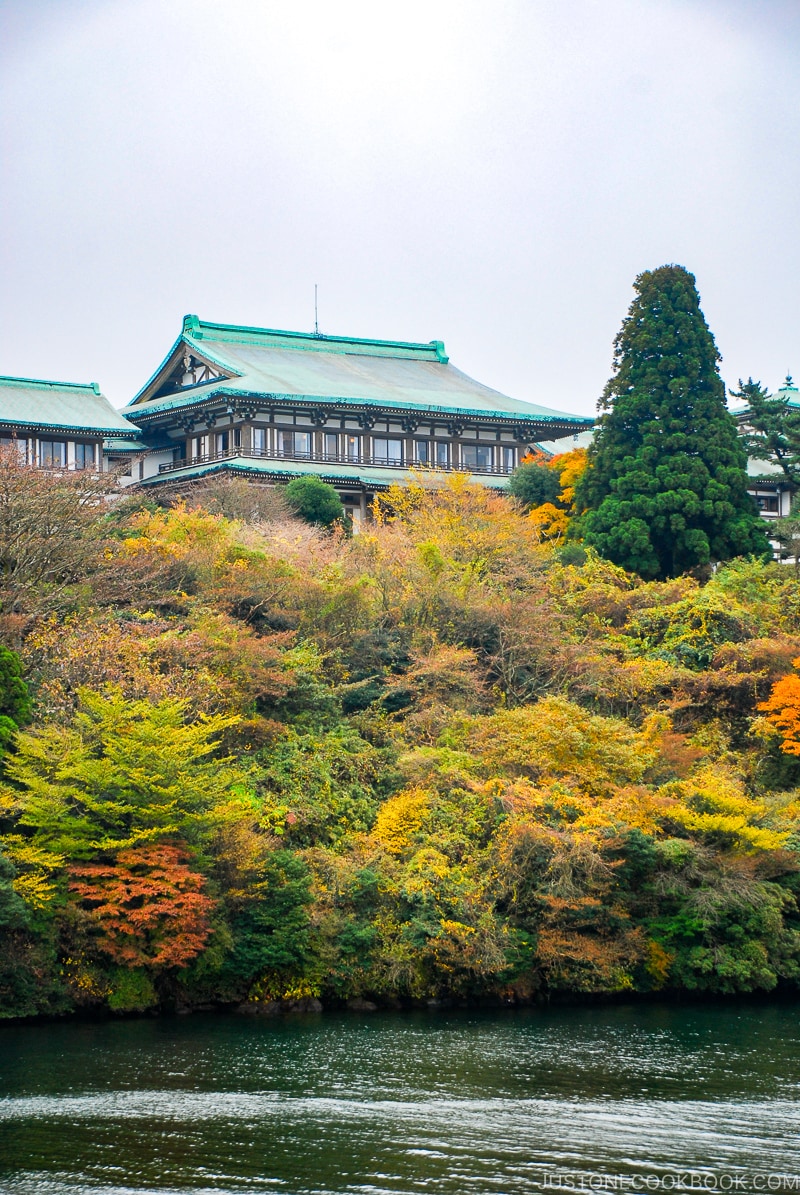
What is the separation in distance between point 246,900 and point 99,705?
14.5 ft

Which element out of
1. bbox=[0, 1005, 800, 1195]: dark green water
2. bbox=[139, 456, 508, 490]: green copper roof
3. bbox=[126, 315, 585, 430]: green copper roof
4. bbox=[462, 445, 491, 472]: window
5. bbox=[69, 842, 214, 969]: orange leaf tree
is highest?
bbox=[126, 315, 585, 430]: green copper roof

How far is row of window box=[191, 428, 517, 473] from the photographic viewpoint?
48.7 metres

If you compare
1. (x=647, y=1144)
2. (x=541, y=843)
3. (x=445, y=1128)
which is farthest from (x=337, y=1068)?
(x=541, y=843)

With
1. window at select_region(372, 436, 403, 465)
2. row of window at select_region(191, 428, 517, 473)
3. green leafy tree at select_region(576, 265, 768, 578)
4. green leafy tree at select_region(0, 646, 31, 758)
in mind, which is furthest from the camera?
window at select_region(372, 436, 403, 465)

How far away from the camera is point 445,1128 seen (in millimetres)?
18016

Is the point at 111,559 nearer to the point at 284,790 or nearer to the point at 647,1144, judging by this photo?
the point at 284,790

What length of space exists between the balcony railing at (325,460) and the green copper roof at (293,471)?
8.7 inches

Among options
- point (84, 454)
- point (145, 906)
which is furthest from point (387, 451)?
point (145, 906)

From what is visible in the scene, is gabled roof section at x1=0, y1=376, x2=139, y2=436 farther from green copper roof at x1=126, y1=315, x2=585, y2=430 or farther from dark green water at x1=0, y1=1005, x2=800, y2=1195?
dark green water at x1=0, y1=1005, x2=800, y2=1195

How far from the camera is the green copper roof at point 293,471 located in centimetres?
4650

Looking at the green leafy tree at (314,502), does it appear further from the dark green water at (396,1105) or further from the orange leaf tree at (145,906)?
the dark green water at (396,1105)

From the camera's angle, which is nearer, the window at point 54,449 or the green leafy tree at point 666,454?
the green leafy tree at point 666,454

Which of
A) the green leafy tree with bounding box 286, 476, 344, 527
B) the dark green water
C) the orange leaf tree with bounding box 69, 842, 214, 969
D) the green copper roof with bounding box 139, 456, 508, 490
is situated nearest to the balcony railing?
the green copper roof with bounding box 139, 456, 508, 490

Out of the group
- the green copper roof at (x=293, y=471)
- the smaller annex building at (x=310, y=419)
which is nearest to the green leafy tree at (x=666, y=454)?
the green copper roof at (x=293, y=471)
